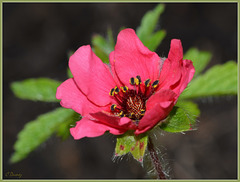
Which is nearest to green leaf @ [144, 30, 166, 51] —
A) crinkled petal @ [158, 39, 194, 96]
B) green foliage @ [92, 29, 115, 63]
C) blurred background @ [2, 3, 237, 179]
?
green foliage @ [92, 29, 115, 63]

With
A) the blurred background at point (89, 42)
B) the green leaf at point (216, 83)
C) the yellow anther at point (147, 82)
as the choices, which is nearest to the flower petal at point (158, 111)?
the yellow anther at point (147, 82)

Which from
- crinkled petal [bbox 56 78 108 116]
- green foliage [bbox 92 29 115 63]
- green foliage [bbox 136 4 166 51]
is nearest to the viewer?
crinkled petal [bbox 56 78 108 116]

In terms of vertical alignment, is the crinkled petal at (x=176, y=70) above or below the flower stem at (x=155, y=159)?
above

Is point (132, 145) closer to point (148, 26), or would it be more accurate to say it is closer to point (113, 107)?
point (113, 107)

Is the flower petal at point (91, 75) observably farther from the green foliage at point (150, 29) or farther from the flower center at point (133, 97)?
the green foliage at point (150, 29)

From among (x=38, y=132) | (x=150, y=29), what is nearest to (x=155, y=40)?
(x=150, y=29)

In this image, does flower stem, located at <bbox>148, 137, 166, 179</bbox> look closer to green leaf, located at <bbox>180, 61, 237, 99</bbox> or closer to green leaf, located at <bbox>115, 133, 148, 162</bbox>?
green leaf, located at <bbox>115, 133, 148, 162</bbox>

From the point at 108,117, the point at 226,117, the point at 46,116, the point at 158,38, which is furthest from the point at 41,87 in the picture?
the point at 226,117
